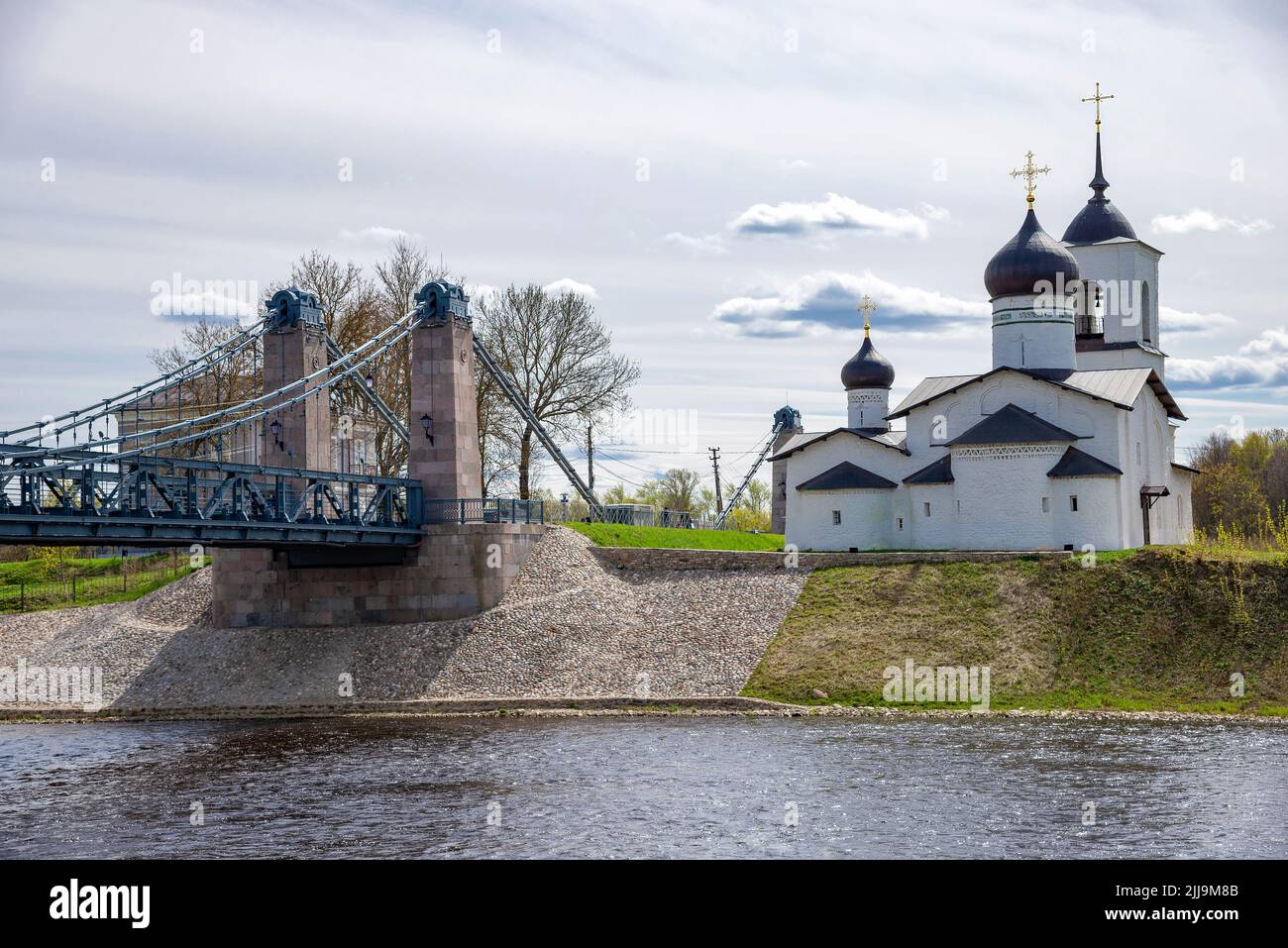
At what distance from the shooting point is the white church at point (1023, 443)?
1684 inches

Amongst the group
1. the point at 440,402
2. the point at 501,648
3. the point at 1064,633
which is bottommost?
the point at 501,648

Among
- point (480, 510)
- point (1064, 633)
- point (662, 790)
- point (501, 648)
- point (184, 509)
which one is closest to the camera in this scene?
point (662, 790)

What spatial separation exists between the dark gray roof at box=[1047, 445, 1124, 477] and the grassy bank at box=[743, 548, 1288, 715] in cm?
363

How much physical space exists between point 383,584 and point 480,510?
3.70 m

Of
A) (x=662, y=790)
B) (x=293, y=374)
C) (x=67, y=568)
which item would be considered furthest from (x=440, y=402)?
(x=67, y=568)

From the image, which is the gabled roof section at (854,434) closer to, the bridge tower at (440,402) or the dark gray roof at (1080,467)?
the dark gray roof at (1080,467)

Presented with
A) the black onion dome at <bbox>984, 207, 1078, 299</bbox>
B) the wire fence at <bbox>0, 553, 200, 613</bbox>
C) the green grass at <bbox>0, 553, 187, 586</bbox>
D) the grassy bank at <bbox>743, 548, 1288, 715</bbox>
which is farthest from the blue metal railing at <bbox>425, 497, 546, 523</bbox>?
the black onion dome at <bbox>984, 207, 1078, 299</bbox>

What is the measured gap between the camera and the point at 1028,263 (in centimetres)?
4688

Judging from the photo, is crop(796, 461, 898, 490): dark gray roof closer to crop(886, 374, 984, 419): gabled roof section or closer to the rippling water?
crop(886, 374, 984, 419): gabled roof section

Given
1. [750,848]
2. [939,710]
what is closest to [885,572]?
[939,710]

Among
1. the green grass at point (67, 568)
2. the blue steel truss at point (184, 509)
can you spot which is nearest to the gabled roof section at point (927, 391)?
the blue steel truss at point (184, 509)

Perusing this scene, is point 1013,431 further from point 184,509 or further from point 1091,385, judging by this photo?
point 184,509

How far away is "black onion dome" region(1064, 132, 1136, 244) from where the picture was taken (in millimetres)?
56031

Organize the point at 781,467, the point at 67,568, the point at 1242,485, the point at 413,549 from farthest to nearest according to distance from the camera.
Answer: the point at 1242,485 < the point at 781,467 < the point at 67,568 < the point at 413,549
